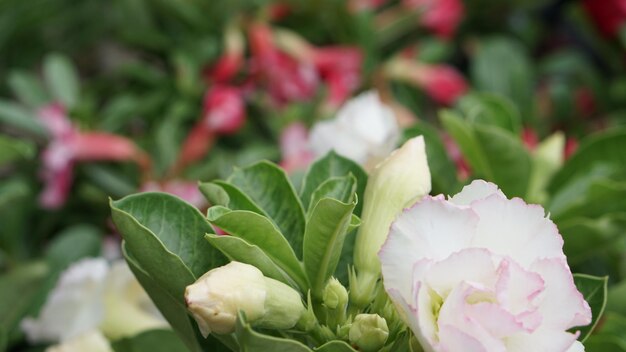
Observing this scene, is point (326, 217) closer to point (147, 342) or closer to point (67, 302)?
point (147, 342)

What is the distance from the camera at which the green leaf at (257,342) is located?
1.59 feet

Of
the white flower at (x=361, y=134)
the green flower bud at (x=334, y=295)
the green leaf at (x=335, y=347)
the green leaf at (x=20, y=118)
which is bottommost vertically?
the green leaf at (x=20, y=118)

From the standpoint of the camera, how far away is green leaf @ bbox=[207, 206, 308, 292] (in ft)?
1.80

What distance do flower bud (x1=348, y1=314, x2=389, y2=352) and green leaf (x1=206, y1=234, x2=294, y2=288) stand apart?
0.06m

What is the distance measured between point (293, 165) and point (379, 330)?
0.58m

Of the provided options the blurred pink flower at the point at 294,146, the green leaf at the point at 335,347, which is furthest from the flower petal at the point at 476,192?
the blurred pink flower at the point at 294,146

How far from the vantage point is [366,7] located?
1589 millimetres

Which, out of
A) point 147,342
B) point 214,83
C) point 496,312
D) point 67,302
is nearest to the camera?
point 496,312

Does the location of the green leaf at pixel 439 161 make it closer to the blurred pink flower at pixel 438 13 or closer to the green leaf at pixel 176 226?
the green leaf at pixel 176 226

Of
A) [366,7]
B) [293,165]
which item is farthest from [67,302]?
[366,7]

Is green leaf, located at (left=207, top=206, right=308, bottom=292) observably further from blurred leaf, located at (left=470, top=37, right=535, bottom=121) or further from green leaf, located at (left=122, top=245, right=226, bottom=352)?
blurred leaf, located at (left=470, top=37, right=535, bottom=121)

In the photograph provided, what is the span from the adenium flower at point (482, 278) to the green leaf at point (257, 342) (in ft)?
0.23

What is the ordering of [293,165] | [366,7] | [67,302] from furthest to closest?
[366,7] → [293,165] → [67,302]

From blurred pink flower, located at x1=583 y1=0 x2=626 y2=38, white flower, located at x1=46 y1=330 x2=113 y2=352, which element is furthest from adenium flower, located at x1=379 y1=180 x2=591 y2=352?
blurred pink flower, located at x1=583 y1=0 x2=626 y2=38
